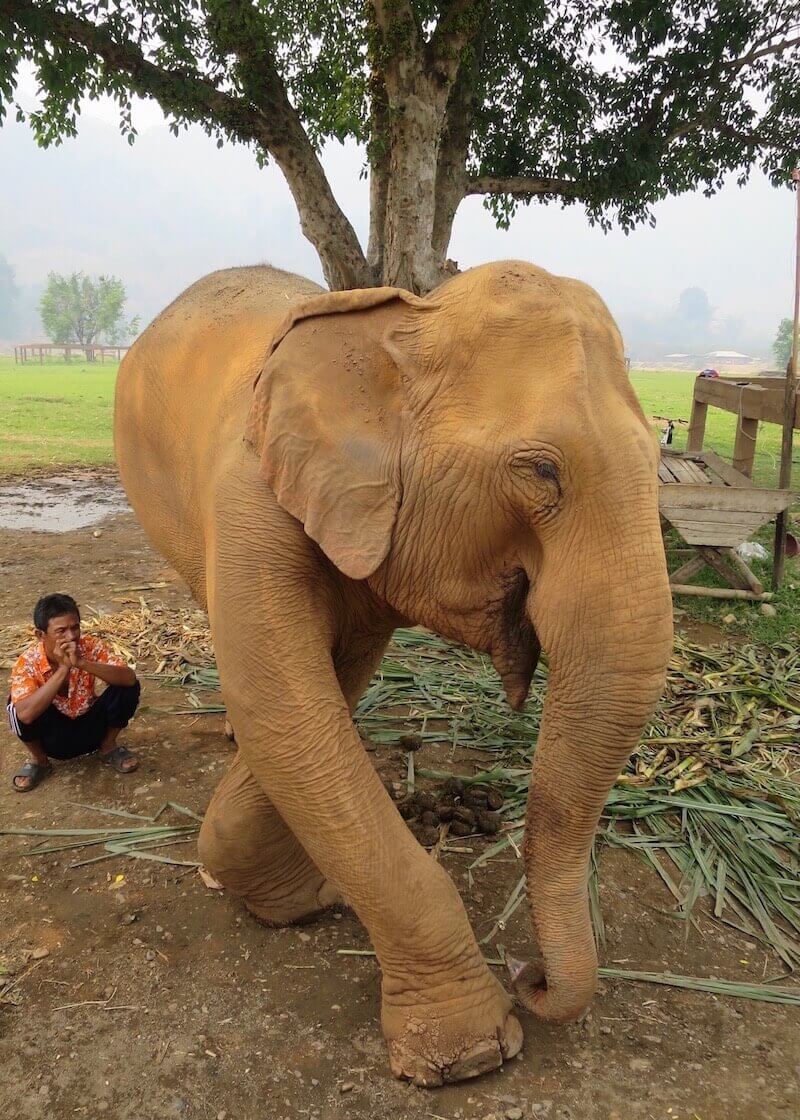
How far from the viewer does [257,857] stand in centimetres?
304

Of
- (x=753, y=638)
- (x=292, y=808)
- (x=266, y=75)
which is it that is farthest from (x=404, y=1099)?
(x=266, y=75)

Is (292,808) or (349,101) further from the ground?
(349,101)

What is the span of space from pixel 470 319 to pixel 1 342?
177m

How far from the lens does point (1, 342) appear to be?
159250 millimetres

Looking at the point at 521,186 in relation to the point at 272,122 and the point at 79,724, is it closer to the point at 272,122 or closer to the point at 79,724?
the point at 272,122

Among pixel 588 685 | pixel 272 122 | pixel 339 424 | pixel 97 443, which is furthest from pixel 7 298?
pixel 588 685

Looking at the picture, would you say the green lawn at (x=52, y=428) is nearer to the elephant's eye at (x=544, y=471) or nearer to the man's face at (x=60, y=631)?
the man's face at (x=60, y=631)

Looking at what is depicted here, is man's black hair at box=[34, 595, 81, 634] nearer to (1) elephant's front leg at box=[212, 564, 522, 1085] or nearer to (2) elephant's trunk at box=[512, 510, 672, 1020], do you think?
(1) elephant's front leg at box=[212, 564, 522, 1085]

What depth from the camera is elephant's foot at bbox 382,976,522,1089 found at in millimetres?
2436

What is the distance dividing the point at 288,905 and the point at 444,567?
5.07ft

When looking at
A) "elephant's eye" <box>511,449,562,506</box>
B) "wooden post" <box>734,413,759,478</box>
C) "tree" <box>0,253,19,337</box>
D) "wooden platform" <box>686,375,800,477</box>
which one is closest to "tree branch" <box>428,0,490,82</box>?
"wooden platform" <box>686,375,800,477</box>

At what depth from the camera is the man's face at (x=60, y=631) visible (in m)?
4.00

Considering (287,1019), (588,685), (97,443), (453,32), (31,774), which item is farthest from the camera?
(97,443)

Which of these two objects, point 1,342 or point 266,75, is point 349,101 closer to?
point 266,75
